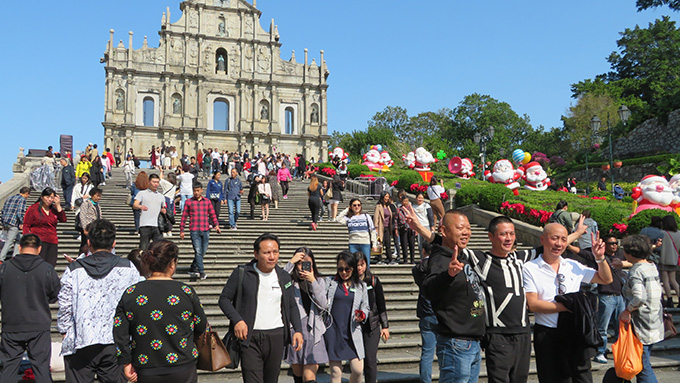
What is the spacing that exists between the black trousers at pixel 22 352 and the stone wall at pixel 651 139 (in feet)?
116

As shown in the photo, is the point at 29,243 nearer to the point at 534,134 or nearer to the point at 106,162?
the point at 106,162

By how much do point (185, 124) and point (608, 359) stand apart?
4593cm

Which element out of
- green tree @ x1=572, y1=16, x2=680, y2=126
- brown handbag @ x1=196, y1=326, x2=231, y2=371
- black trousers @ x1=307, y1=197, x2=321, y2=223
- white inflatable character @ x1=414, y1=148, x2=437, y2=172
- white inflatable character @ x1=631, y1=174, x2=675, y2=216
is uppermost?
green tree @ x1=572, y1=16, x2=680, y2=126

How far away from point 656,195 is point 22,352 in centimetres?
1297

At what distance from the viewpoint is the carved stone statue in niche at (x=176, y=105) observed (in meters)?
50.0

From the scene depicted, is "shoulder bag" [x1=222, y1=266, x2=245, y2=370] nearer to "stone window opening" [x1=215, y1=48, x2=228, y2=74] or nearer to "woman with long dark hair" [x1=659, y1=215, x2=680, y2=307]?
"woman with long dark hair" [x1=659, y1=215, x2=680, y2=307]

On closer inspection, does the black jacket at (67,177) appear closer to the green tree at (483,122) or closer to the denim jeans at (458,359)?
the denim jeans at (458,359)

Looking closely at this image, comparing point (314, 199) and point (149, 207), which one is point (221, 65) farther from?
point (149, 207)

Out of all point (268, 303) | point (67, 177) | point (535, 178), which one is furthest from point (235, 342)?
point (535, 178)

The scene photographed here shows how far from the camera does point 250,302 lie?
15.1ft

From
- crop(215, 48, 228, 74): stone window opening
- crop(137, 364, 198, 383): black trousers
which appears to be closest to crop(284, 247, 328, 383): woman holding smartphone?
crop(137, 364, 198, 383): black trousers

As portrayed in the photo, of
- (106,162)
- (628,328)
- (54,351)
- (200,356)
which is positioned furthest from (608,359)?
(106,162)

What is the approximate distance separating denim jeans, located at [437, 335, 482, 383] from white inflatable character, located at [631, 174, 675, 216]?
11.0 m

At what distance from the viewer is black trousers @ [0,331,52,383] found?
5.00m
